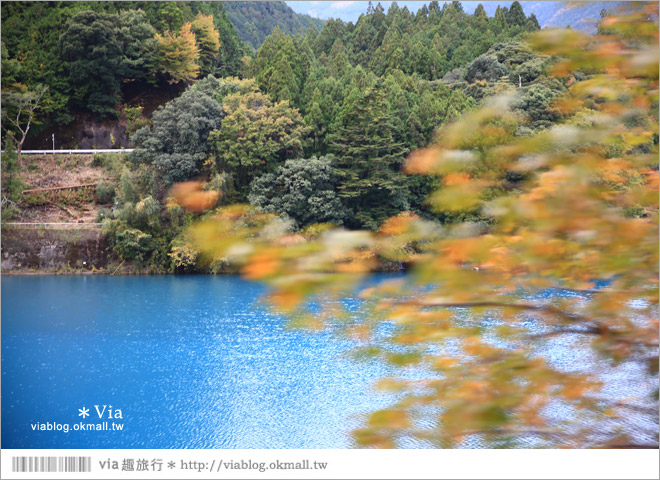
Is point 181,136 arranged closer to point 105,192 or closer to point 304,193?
point 105,192

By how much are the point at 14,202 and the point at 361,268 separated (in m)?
12.3

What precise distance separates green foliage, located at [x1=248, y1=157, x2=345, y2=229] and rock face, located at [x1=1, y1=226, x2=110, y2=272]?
10.9 feet

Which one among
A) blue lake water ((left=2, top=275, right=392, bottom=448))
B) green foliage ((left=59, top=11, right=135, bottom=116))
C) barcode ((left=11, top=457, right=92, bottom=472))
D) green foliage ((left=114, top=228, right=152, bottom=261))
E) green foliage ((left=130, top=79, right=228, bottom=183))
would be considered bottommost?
blue lake water ((left=2, top=275, right=392, bottom=448))

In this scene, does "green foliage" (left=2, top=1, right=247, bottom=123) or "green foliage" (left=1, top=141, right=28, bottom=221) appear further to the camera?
"green foliage" (left=2, top=1, right=247, bottom=123)

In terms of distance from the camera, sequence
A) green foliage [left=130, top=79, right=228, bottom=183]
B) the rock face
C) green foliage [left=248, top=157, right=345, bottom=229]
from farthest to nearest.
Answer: green foliage [left=130, top=79, right=228, bottom=183], the rock face, green foliage [left=248, top=157, right=345, bottom=229]

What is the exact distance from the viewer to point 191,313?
24.4 feet

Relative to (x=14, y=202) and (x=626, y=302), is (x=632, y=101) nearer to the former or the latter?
(x=626, y=302)

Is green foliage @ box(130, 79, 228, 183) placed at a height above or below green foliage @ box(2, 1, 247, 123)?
below

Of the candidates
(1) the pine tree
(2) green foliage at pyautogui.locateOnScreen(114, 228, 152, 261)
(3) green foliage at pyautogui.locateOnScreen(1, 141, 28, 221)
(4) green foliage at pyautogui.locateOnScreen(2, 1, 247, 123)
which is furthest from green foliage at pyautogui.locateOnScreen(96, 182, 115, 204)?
(1) the pine tree

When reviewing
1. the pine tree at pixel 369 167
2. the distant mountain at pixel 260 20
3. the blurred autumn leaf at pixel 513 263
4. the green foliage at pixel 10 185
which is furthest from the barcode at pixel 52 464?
the distant mountain at pixel 260 20

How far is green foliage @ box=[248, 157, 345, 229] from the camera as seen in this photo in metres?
9.88

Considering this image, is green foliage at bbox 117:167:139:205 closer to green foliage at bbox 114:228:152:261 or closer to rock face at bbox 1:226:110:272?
green foliage at bbox 114:228:152:261

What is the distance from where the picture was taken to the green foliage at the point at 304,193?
9.88m

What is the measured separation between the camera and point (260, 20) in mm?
28469
